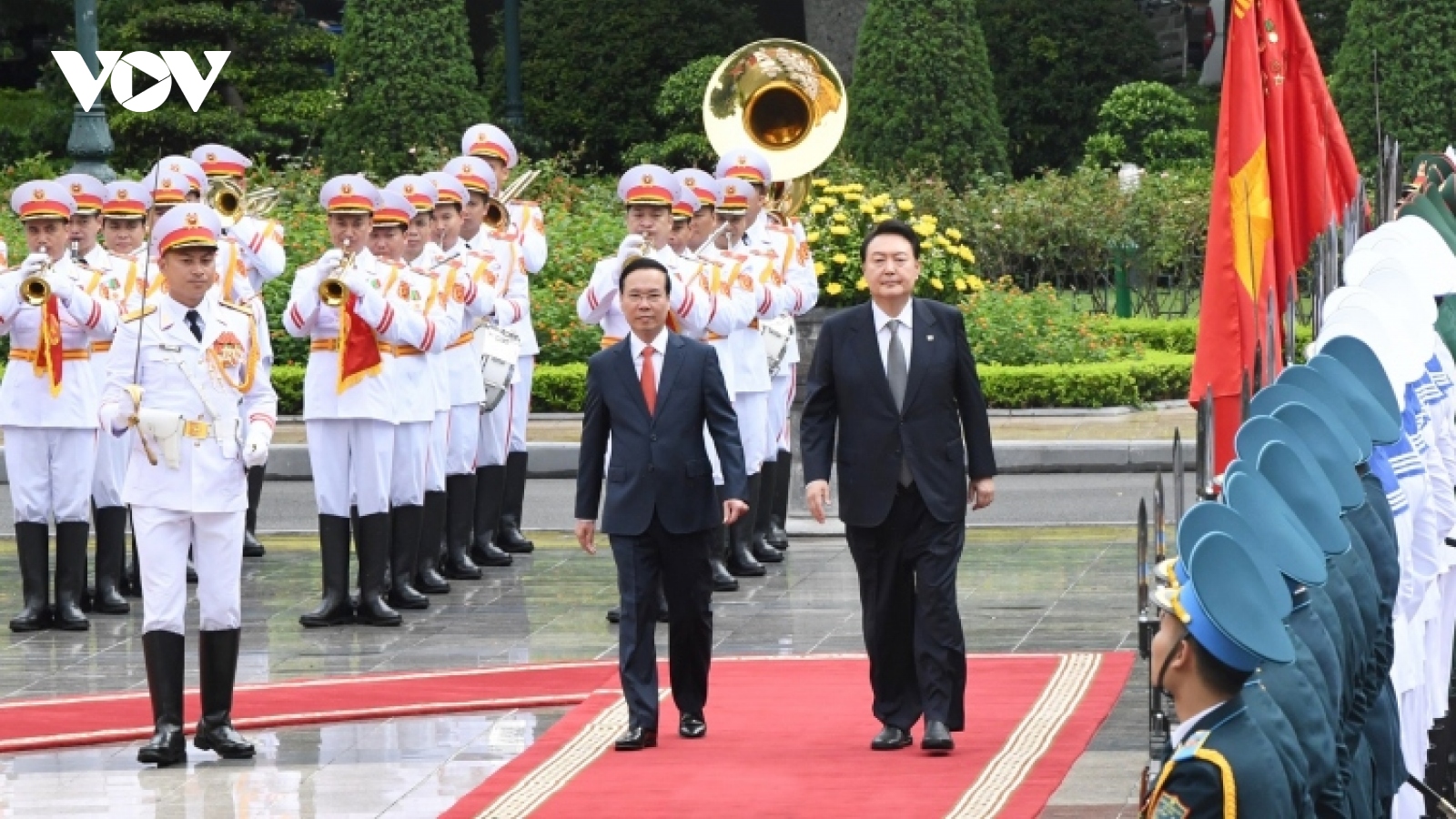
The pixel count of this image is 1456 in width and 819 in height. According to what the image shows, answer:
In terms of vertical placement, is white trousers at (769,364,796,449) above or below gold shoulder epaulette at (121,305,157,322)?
below

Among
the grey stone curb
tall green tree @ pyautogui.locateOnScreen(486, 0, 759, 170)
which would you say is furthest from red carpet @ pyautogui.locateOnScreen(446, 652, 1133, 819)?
tall green tree @ pyautogui.locateOnScreen(486, 0, 759, 170)

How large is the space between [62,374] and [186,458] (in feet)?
11.8

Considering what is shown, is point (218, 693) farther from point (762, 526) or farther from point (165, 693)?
point (762, 526)

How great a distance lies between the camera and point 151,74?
30.0 m

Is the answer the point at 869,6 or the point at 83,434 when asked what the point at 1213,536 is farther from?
the point at 869,6

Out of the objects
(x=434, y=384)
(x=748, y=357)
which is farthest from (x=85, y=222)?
(x=748, y=357)

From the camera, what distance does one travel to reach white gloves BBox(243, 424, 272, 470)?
10.0 metres

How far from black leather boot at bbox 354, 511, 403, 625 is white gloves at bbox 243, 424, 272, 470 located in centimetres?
307

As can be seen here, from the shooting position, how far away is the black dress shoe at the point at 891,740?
33.0 feet

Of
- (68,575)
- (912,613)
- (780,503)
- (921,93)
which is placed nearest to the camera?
(912,613)

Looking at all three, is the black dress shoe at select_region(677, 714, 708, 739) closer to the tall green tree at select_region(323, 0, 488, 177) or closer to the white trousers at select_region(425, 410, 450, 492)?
the white trousers at select_region(425, 410, 450, 492)

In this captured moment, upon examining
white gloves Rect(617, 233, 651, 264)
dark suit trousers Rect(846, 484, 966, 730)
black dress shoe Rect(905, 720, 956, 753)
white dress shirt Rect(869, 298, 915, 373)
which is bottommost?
black dress shoe Rect(905, 720, 956, 753)

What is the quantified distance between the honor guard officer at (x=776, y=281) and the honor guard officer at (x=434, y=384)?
5.21ft

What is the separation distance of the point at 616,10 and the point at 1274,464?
29.6 m
